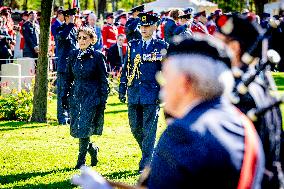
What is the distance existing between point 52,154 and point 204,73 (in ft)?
22.3

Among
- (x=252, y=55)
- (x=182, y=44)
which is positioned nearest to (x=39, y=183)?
(x=252, y=55)

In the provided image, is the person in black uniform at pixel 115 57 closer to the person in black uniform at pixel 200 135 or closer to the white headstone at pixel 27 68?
the white headstone at pixel 27 68

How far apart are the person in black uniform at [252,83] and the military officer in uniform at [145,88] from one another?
3.49 metres

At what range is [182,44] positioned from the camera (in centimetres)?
307

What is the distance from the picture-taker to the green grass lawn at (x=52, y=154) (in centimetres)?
795

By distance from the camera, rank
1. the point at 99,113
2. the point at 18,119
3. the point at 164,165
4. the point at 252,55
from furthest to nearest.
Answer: the point at 18,119
the point at 99,113
the point at 252,55
the point at 164,165

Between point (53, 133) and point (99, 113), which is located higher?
point (99, 113)

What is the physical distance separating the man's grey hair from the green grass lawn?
4853 mm

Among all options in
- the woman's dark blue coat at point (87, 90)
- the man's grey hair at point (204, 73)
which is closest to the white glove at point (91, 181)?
the man's grey hair at point (204, 73)

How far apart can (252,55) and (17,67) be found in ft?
39.8

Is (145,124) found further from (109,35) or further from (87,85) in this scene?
(109,35)

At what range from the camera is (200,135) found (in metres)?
2.82

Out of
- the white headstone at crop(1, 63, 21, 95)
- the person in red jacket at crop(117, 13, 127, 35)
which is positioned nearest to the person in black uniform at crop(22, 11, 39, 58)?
the white headstone at crop(1, 63, 21, 95)

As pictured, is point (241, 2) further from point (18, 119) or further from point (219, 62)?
point (219, 62)
